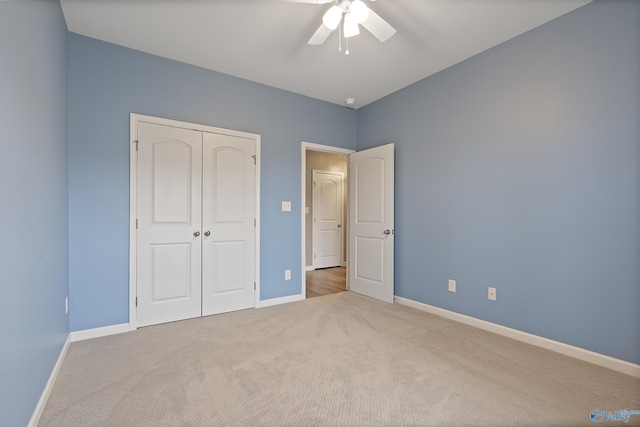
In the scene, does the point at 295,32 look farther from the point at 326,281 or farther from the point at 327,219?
the point at 327,219

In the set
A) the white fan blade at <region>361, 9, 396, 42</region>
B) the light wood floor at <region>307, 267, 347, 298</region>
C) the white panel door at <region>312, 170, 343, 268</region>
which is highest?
the white fan blade at <region>361, 9, 396, 42</region>

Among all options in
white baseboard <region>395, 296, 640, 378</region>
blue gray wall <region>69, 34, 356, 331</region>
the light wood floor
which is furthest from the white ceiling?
the light wood floor

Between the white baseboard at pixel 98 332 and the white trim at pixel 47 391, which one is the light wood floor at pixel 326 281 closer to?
the white baseboard at pixel 98 332

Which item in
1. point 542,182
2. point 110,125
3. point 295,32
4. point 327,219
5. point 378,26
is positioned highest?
point 295,32

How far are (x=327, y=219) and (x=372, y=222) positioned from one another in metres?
2.45

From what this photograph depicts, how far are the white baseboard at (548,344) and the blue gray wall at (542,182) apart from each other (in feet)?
0.17

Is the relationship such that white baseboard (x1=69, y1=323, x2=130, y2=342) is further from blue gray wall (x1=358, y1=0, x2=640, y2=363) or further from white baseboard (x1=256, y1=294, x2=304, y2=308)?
blue gray wall (x1=358, y1=0, x2=640, y2=363)

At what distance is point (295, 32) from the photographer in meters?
2.60

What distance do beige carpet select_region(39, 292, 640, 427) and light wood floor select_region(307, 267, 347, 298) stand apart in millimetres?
1434

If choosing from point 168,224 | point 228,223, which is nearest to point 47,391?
point 168,224

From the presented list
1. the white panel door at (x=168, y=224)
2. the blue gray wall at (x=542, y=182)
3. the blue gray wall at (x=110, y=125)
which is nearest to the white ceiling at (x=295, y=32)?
the blue gray wall at (x=110, y=125)

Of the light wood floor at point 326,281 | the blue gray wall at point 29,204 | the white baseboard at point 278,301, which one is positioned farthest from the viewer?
the light wood floor at point 326,281

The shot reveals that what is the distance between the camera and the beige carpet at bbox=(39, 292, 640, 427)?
1611mm

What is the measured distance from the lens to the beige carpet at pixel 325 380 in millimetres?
1611
